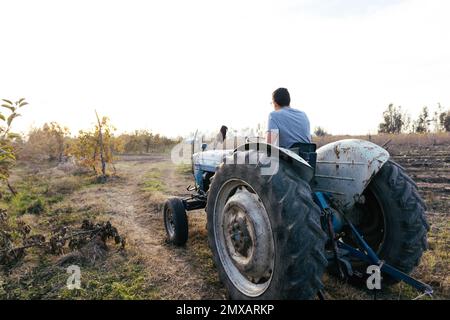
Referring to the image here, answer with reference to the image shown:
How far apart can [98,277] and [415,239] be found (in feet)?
11.4

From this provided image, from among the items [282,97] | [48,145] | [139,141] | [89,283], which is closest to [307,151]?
[282,97]

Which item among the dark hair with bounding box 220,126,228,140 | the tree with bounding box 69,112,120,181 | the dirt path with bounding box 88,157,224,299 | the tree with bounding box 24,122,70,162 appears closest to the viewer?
the dirt path with bounding box 88,157,224,299

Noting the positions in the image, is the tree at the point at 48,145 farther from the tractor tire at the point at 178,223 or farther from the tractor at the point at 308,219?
the tractor at the point at 308,219

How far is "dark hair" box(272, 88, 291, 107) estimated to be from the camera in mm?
3395

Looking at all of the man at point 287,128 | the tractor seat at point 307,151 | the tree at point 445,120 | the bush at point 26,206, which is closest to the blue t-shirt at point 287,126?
the man at point 287,128

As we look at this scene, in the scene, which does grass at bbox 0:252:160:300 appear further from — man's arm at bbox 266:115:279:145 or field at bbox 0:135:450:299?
man's arm at bbox 266:115:279:145

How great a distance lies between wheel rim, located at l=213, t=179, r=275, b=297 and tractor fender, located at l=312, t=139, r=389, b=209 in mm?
975

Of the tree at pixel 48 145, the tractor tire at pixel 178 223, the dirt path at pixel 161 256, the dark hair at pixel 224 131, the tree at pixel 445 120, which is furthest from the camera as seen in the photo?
the tree at pixel 445 120

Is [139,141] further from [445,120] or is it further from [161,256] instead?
[445,120]

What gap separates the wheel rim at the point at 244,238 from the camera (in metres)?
2.60

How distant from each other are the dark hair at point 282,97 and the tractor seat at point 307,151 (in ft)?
1.85

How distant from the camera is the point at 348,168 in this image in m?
3.16

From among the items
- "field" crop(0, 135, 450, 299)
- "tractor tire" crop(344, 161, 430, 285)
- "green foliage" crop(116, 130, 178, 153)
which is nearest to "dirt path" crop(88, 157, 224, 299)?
"field" crop(0, 135, 450, 299)
